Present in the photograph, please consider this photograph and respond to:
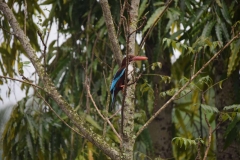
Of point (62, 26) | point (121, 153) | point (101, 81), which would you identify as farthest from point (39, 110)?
point (121, 153)

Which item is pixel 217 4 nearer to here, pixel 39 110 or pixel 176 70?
pixel 176 70

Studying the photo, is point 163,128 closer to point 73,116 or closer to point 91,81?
point 91,81

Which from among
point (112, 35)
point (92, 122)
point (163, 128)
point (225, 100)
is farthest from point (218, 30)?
point (163, 128)

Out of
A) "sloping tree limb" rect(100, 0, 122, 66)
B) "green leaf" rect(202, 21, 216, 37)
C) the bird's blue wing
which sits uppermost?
"green leaf" rect(202, 21, 216, 37)

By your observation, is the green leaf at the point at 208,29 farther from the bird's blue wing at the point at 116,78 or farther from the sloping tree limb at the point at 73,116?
the sloping tree limb at the point at 73,116

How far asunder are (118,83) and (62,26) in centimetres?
181

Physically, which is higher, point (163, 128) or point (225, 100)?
point (225, 100)

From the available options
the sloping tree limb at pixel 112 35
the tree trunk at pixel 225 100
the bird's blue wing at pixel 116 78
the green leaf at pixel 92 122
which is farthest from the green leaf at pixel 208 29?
the sloping tree limb at pixel 112 35

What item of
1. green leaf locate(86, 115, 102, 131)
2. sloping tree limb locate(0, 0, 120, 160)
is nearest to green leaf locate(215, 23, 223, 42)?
green leaf locate(86, 115, 102, 131)

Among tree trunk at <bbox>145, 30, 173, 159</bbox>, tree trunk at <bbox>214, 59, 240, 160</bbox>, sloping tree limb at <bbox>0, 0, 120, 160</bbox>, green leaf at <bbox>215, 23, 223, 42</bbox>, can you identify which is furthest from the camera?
tree trunk at <bbox>145, 30, 173, 159</bbox>

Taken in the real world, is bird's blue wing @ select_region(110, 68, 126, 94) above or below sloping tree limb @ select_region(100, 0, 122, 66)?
below

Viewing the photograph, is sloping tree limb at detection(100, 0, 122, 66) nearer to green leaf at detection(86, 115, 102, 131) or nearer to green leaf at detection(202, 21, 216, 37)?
green leaf at detection(202, 21, 216, 37)

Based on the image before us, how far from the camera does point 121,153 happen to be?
2691 millimetres

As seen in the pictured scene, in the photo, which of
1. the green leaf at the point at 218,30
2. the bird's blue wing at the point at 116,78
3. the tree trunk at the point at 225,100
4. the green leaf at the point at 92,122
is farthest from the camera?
the tree trunk at the point at 225,100
